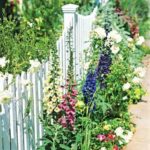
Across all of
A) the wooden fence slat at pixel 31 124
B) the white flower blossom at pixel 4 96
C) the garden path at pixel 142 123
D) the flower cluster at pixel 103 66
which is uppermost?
the white flower blossom at pixel 4 96

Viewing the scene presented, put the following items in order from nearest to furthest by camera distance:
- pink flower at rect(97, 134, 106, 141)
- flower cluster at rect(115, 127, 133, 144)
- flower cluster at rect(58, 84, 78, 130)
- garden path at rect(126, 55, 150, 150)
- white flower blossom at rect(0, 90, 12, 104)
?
white flower blossom at rect(0, 90, 12, 104) < flower cluster at rect(58, 84, 78, 130) < flower cluster at rect(115, 127, 133, 144) < pink flower at rect(97, 134, 106, 141) < garden path at rect(126, 55, 150, 150)

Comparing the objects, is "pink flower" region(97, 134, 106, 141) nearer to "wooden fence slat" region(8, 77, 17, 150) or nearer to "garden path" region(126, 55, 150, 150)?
"garden path" region(126, 55, 150, 150)

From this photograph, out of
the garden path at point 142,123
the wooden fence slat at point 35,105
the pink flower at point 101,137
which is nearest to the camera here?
the wooden fence slat at point 35,105

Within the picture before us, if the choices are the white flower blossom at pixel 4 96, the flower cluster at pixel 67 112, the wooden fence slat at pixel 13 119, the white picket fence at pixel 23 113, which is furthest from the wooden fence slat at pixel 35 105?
the white flower blossom at pixel 4 96

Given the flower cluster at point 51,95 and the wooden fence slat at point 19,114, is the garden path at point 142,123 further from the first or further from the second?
the wooden fence slat at point 19,114

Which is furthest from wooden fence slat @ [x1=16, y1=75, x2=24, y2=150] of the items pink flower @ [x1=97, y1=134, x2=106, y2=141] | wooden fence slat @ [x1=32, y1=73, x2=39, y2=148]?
pink flower @ [x1=97, y1=134, x2=106, y2=141]

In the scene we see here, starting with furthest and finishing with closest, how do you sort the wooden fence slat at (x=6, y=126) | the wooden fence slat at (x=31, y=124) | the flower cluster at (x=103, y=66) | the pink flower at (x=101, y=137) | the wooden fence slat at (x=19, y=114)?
the pink flower at (x=101, y=137) → the flower cluster at (x=103, y=66) → the wooden fence slat at (x=31, y=124) → the wooden fence slat at (x=19, y=114) → the wooden fence slat at (x=6, y=126)

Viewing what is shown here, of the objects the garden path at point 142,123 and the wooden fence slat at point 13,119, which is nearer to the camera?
the wooden fence slat at point 13,119

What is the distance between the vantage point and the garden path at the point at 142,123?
5311 millimetres

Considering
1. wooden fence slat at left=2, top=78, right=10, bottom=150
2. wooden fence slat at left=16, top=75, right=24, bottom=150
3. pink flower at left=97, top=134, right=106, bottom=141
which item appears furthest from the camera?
pink flower at left=97, top=134, right=106, bottom=141

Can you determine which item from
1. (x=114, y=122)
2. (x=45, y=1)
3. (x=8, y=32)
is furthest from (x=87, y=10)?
(x=114, y=122)

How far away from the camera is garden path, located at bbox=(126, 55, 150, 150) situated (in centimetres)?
531

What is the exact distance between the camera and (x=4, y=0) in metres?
9.62

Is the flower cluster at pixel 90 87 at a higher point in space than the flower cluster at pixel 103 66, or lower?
lower
